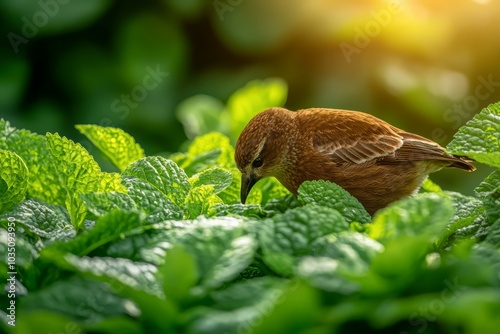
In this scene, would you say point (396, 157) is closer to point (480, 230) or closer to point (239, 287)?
point (480, 230)

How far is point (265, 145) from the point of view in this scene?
100 inches

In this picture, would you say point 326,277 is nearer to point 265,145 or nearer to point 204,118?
point 265,145

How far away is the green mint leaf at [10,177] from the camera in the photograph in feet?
4.61

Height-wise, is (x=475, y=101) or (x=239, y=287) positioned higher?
(x=239, y=287)

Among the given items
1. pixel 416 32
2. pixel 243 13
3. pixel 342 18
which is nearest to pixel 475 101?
pixel 416 32

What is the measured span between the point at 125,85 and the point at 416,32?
140cm

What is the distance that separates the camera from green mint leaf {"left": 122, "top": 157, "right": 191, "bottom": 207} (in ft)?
4.71

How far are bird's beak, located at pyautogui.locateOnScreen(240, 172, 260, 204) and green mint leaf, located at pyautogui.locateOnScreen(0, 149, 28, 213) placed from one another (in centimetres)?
59

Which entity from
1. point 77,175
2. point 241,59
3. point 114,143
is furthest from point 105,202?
point 241,59

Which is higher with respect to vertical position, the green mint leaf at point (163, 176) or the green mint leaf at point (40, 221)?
the green mint leaf at point (163, 176)

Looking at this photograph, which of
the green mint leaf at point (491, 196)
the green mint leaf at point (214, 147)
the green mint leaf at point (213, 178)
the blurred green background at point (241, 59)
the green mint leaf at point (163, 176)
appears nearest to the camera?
the green mint leaf at point (491, 196)

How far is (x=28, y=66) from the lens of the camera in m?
3.61

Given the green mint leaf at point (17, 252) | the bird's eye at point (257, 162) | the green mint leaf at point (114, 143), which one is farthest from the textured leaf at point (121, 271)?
the bird's eye at point (257, 162)

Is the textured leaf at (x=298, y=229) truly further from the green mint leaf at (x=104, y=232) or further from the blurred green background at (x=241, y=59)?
the blurred green background at (x=241, y=59)
